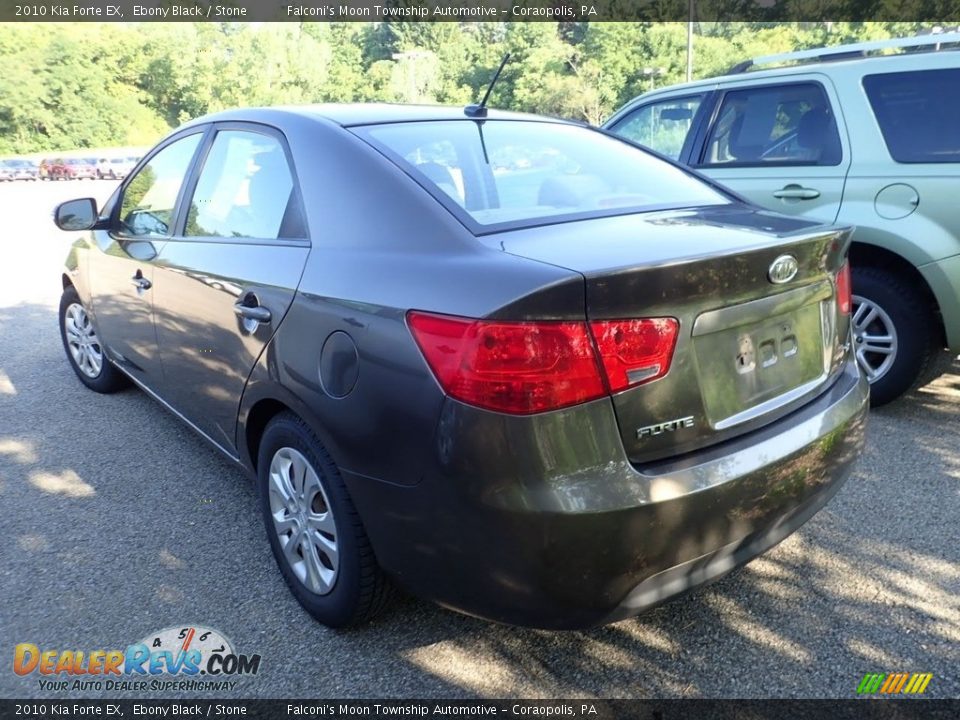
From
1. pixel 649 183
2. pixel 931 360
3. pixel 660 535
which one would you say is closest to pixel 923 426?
pixel 931 360

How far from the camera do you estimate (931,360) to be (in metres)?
4.00

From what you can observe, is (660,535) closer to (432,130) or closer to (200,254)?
(432,130)

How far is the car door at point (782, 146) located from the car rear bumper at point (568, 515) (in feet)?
8.32

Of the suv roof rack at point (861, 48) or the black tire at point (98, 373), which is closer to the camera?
the suv roof rack at point (861, 48)

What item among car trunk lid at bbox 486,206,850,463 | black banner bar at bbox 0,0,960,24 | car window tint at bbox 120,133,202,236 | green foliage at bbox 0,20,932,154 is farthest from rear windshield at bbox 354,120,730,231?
green foliage at bbox 0,20,932,154

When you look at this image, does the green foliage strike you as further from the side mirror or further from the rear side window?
the side mirror

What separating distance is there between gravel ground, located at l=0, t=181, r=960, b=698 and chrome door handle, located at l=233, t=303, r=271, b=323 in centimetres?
99

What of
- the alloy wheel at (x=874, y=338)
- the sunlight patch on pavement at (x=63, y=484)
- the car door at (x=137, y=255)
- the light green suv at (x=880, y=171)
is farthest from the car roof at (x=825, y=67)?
the sunlight patch on pavement at (x=63, y=484)

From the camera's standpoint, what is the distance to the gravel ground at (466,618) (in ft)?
7.29

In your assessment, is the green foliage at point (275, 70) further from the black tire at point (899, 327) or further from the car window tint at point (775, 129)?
the black tire at point (899, 327)

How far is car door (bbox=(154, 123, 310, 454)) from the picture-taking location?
8.13 ft

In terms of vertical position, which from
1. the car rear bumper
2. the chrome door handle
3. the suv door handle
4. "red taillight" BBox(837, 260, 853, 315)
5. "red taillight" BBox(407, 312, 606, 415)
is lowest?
the car rear bumper

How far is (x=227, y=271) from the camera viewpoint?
8.84 ft

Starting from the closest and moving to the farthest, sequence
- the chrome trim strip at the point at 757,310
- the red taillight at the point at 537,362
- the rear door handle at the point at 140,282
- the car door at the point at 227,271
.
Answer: the red taillight at the point at 537,362 → the chrome trim strip at the point at 757,310 → the car door at the point at 227,271 → the rear door handle at the point at 140,282
